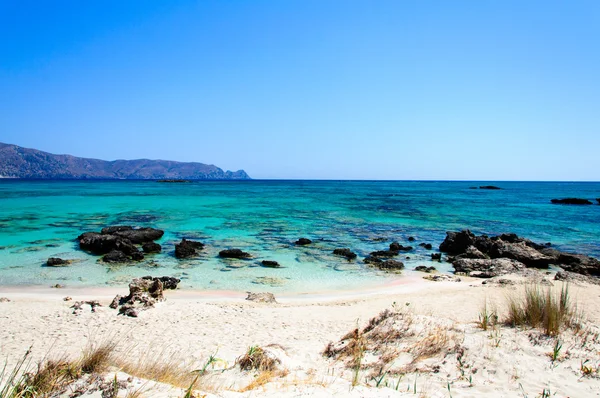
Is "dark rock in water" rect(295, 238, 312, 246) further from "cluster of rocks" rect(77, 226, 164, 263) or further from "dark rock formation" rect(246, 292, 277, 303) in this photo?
"dark rock formation" rect(246, 292, 277, 303)

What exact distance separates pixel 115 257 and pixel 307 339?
43.7 ft

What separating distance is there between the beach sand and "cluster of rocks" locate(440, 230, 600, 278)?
2.86 m

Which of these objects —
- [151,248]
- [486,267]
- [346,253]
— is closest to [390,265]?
[346,253]

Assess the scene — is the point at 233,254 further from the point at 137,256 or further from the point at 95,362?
the point at 95,362

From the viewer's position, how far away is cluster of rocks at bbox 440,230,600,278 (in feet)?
52.3

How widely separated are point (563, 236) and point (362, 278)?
21954mm

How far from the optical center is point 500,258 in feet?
58.1

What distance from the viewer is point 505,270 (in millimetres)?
15711

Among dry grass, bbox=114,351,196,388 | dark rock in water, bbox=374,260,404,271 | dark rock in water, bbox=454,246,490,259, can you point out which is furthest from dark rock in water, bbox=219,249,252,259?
dry grass, bbox=114,351,196,388

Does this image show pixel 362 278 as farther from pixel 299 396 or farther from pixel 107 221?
pixel 107 221

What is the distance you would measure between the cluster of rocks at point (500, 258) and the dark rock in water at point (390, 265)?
2790 millimetres

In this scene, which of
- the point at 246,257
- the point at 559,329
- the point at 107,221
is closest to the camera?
the point at 559,329

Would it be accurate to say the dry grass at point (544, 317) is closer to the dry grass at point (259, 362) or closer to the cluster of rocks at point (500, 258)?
the dry grass at point (259, 362)

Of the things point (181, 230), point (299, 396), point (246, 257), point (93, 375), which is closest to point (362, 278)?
point (246, 257)
